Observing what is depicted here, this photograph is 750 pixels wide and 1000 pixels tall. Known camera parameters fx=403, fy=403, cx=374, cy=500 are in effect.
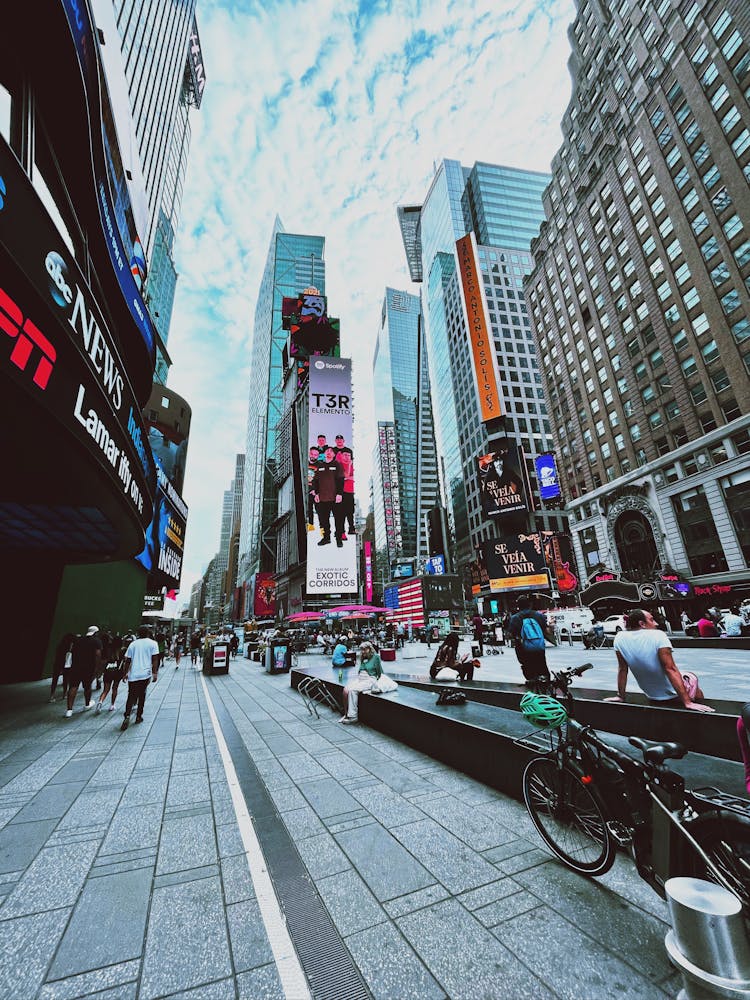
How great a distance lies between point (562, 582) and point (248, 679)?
34.6 meters

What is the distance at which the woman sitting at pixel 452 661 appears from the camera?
975cm

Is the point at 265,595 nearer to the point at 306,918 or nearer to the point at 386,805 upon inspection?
the point at 386,805

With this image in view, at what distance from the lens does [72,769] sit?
593cm

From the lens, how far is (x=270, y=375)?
97375 millimetres

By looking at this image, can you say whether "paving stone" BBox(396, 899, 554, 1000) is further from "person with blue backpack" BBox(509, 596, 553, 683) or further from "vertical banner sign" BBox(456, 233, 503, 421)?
"vertical banner sign" BBox(456, 233, 503, 421)

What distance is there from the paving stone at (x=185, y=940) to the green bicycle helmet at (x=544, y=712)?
2606mm

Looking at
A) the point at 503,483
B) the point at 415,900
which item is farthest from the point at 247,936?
the point at 503,483

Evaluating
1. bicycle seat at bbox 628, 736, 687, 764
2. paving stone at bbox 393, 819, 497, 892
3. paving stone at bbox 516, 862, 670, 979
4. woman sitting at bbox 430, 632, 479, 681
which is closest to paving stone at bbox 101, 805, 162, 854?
paving stone at bbox 393, 819, 497, 892

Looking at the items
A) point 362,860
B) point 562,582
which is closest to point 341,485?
point 562,582

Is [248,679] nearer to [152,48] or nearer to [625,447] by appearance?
[152,48]

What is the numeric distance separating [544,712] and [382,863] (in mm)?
1868

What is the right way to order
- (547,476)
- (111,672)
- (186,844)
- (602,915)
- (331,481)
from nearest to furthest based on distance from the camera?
(602,915) < (186,844) < (111,672) < (547,476) < (331,481)

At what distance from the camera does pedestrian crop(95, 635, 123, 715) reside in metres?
10.4

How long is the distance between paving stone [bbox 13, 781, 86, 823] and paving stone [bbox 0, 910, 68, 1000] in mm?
2071
